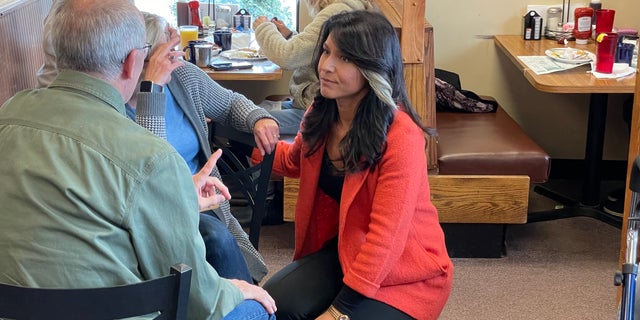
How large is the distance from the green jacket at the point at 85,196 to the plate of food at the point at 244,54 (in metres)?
2.20

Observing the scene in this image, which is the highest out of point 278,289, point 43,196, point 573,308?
point 43,196

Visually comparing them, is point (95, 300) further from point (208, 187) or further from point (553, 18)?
point (553, 18)

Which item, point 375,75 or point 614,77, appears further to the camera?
point 614,77

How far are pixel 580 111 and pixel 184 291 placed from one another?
10.4ft

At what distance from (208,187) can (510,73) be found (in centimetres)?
257

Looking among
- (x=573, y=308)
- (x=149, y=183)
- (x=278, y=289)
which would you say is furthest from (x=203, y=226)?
(x=573, y=308)

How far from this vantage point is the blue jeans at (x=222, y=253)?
1977 mm

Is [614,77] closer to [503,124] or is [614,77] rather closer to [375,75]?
[503,124]

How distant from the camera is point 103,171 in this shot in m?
1.28

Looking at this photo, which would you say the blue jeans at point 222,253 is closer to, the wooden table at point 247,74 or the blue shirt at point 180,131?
the blue shirt at point 180,131

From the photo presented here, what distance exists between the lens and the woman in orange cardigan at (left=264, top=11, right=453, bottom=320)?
6.08ft

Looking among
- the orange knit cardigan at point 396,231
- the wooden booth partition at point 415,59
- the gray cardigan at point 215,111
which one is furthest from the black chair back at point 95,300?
the wooden booth partition at point 415,59

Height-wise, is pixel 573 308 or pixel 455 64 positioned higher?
pixel 455 64

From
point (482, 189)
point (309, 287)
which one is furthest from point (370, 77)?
point (482, 189)
